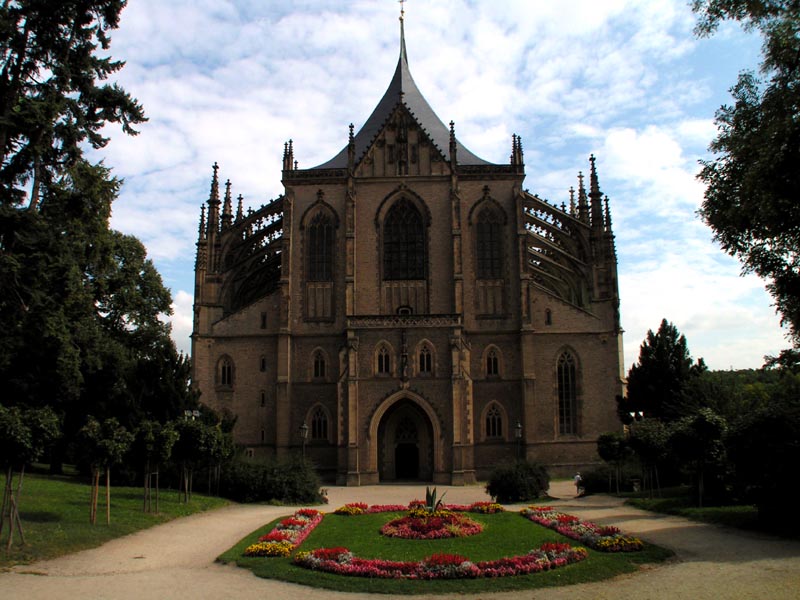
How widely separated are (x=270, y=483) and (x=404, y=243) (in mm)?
21584

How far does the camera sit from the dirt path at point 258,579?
1259 cm

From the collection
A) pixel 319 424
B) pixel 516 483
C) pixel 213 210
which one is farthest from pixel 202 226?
pixel 516 483

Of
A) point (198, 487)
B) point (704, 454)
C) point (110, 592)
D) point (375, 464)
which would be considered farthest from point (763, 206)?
point (375, 464)

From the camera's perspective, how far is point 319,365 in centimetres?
4575

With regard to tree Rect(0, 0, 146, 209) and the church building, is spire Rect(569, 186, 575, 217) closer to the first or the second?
the church building

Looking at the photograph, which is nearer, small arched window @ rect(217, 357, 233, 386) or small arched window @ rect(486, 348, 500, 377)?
small arched window @ rect(486, 348, 500, 377)

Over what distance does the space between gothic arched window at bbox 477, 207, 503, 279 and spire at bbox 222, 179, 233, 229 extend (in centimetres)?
1772

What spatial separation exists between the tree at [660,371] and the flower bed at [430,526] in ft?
71.0

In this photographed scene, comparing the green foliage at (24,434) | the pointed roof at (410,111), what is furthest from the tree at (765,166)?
the pointed roof at (410,111)

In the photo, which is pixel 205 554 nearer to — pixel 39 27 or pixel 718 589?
pixel 718 589

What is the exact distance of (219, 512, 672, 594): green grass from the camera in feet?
44.3

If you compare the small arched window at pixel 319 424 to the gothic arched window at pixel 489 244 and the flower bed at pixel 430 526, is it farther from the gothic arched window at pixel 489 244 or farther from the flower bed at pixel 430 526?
the flower bed at pixel 430 526

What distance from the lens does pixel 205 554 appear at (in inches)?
685

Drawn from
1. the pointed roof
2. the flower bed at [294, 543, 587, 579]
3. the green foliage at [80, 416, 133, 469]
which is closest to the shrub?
the flower bed at [294, 543, 587, 579]
